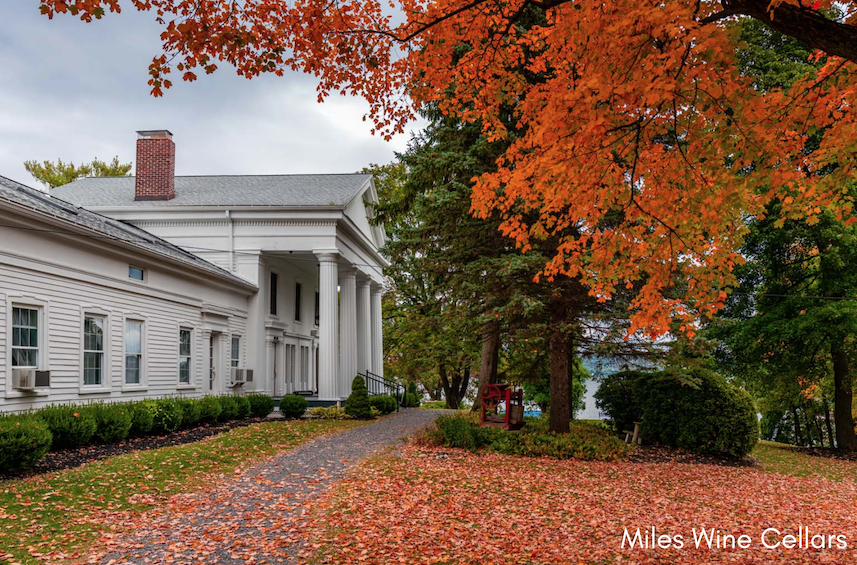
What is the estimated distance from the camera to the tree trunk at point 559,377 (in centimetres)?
1502

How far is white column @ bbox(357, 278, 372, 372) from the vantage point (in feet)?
98.8

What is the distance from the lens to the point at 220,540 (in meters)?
6.86

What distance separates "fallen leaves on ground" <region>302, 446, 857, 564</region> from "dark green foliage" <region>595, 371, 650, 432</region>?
13.2ft

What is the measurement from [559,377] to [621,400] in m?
3.58

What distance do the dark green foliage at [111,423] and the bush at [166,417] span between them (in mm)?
1542

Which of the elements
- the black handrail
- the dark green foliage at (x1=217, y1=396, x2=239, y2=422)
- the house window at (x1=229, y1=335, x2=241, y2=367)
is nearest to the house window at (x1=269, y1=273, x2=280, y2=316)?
the house window at (x1=229, y1=335, x2=241, y2=367)

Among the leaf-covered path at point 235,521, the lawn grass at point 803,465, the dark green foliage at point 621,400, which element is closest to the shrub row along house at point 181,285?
the leaf-covered path at point 235,521

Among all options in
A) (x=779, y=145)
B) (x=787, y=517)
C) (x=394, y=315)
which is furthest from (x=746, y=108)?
(x=394, y=315)

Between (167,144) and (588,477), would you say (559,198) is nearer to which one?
(588,477)

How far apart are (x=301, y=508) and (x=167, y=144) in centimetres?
1998

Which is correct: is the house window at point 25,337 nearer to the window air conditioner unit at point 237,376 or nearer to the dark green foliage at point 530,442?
the dark green foliage at point 530,442

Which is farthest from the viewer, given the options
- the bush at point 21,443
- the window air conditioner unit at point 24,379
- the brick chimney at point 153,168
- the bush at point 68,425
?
the brick chimney at point 153,168

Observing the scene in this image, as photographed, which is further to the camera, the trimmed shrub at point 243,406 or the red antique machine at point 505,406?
the trimmed shrub at point 243,406

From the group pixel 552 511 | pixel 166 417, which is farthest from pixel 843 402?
pixel 166 417
